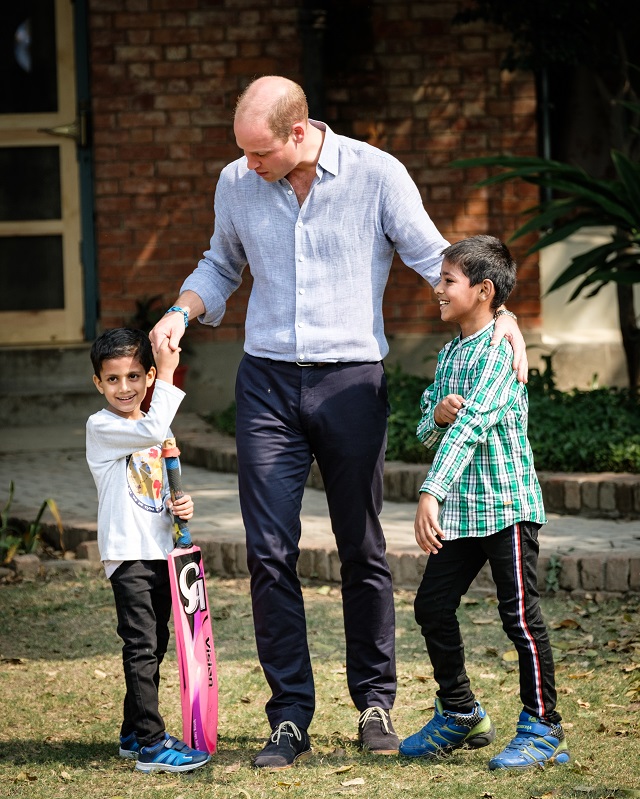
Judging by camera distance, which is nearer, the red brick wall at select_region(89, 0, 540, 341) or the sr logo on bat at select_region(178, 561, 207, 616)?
the sr logo on bat at select_region(178, 561, 207, 616)

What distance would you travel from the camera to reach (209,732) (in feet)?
12.2

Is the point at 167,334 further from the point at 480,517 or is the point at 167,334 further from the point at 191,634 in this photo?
the point at 480,517

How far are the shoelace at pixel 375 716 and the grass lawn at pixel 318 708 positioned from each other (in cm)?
9

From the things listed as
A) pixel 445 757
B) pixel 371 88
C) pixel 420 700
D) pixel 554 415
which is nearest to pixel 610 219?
pixel 554 415

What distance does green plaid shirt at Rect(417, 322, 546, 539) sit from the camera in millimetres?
3494

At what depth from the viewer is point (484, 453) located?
142 inches

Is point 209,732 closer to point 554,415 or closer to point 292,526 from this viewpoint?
point 292,526

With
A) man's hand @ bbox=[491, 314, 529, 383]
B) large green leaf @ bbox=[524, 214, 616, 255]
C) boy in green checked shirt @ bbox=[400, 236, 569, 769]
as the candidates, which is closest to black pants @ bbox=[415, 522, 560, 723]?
boy in green checked shirt @ bbox=[400, 236, 569, 769]

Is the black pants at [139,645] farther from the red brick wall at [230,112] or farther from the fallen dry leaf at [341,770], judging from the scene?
the red brick wall at [230,112]

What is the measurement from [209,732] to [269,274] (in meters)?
1.35

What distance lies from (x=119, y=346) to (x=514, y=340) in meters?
1.13

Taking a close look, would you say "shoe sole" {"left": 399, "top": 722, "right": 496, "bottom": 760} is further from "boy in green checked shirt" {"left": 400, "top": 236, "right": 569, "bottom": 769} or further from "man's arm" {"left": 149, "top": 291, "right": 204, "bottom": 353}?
"man's arm" {"left": 149, "top": 291, "right": 204, "bottom": 353}

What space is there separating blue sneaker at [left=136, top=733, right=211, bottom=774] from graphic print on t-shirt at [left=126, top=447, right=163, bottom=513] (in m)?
0.67

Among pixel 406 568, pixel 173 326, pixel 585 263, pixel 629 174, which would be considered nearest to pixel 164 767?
pixel 173 326
